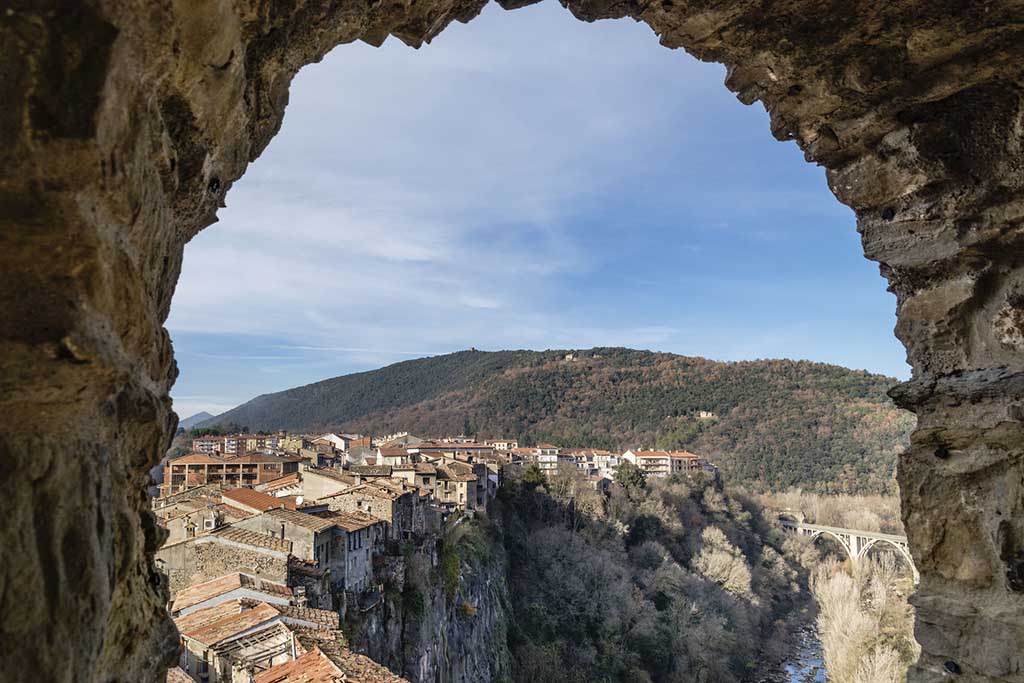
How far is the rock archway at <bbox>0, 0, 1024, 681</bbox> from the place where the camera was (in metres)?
1.43

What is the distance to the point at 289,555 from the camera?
14.2 metres

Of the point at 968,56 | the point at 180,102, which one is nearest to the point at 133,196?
the point at 180,102

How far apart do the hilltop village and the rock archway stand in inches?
36.8

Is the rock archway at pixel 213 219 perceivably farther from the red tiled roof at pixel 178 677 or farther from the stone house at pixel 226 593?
the stone house at pixel 226 593

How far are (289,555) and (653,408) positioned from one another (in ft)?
245

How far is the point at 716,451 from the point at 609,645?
50995mm

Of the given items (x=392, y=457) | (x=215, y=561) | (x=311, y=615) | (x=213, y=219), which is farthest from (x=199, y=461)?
(x=213, y=219)

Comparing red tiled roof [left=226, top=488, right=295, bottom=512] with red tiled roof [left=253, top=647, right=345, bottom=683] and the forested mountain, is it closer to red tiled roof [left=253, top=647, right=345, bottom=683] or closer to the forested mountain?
red tiled roof [left=253, top=647, right=345, bottom=683]

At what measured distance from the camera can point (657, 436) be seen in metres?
77.9

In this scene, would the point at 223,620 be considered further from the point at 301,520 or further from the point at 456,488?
the point at 456,488

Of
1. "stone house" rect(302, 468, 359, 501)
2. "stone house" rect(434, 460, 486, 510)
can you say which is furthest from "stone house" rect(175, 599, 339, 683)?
"stone house" rect(434, 460, 486, 510)

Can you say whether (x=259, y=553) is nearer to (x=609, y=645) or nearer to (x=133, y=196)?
(x=133, y=196)

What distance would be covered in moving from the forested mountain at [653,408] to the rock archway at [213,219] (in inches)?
2501

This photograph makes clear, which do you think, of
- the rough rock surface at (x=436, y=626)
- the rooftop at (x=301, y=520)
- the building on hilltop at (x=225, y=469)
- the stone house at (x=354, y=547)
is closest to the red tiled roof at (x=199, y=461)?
the building on hilltop at (x=225, y=469)
